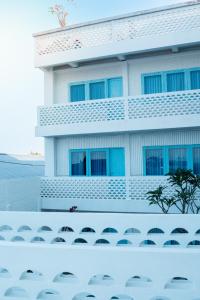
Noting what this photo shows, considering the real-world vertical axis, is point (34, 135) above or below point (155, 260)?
above

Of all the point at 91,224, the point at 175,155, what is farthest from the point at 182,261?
the point at 175,155

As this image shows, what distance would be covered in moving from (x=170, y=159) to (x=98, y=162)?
8.86 ft

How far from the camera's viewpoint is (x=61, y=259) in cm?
277

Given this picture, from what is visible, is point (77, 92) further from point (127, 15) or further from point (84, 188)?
point (84, 188)

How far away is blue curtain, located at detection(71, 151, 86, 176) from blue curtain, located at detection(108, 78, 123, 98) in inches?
97.6

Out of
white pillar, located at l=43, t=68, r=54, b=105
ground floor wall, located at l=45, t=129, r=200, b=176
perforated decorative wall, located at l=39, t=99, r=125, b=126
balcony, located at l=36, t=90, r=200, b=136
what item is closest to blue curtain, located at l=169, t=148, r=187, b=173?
ground floor wall, located at l=45, t=129, r=200, b=176

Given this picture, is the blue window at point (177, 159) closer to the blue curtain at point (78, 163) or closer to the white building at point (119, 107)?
the white building at point (119, 107)

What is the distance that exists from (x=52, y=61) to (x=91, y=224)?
8206mm

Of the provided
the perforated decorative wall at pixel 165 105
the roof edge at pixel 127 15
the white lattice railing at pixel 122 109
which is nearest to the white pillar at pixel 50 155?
the white lattice railing at pixel 122 109

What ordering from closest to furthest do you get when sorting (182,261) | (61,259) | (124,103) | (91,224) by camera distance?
1. (182,261)
2. (61,259)
3. (91,224)
4. (124,103)

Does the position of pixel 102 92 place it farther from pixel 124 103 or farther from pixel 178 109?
pixel 178 109

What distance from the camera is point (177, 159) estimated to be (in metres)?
10.8

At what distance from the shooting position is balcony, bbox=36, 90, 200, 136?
31.3 ft


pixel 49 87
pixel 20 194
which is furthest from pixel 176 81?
pixel 20 194
